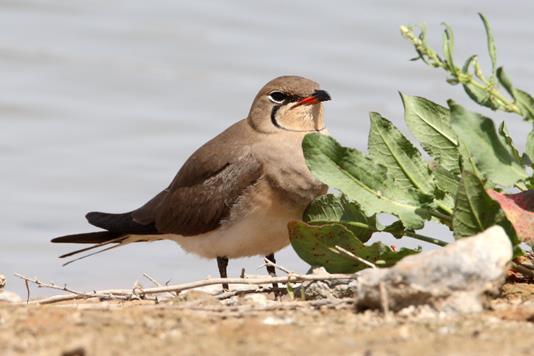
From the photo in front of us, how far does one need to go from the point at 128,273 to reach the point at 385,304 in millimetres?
4317

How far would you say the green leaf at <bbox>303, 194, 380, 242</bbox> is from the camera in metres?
5.27

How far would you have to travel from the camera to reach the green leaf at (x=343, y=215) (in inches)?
208

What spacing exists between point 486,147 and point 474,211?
0.24 meters

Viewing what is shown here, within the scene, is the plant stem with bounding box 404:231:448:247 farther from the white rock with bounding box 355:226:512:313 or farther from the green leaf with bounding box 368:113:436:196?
the white rock with bounding box 355:226:512:313

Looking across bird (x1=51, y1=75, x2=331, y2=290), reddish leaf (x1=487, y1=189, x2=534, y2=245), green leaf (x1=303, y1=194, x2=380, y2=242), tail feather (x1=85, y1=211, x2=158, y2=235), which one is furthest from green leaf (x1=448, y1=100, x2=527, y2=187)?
tail feather (x1=85, y1=211, x2=158, y2=235)

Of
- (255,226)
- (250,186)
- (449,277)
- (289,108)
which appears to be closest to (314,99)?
(289,108)

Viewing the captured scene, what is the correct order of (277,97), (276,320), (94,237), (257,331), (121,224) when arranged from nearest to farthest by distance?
(257,331) → (276,320) → (277,97) → (121,224) → (94,237)

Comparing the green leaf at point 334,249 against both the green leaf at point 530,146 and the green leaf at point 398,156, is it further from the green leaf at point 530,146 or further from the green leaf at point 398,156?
the green leaf at point 530,146

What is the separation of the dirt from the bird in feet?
5.55

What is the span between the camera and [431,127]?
5340mm

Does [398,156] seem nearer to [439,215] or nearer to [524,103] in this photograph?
[439,215]

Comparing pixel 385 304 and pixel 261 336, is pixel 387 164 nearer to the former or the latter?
pixel 385 304

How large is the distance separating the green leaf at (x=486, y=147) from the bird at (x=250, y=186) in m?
1.36

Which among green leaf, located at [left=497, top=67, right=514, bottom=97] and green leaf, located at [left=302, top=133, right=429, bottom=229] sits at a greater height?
green leaf, located at [left=497, top=67, right=514, bottom=97]
